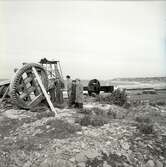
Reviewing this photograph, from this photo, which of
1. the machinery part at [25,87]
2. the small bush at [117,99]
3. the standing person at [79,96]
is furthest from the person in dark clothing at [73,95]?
the small bush at [117,99]

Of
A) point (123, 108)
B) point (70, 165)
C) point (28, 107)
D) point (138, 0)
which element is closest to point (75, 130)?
point (70, 165)

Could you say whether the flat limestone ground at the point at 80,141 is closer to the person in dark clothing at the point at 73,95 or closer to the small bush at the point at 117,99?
the person in dark clothing at the point at 73,95


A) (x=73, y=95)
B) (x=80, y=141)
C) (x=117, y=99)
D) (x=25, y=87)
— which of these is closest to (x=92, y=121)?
(x=80, y=141)

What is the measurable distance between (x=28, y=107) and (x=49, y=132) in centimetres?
319

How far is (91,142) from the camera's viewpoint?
634 cm

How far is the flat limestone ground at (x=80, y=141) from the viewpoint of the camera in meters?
5.70

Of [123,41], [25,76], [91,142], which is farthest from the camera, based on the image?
[123,41]

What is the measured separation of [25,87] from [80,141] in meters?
4.57

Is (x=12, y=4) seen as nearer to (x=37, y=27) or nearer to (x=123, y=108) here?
(x=37, y=27)

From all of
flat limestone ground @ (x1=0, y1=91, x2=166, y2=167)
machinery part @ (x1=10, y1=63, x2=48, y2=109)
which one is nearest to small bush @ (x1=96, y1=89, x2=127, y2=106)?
flat limestone ground @ (x1=0, y1=91, x2=166, y2=167)

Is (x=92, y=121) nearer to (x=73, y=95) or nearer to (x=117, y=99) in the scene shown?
(x=73, y=95)

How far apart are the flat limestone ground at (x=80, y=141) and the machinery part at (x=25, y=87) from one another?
103 centimetres

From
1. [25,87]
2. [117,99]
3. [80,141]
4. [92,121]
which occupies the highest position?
[25,87]

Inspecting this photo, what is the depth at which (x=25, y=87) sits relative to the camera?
10.1 m
